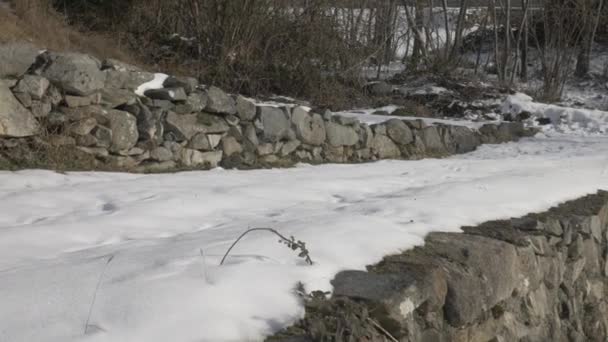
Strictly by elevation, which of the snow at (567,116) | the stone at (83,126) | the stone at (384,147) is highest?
the stone at (83,126)

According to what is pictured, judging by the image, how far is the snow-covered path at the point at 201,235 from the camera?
2.15 m

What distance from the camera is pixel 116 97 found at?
19.7ft

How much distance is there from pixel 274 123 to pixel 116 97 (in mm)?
1917

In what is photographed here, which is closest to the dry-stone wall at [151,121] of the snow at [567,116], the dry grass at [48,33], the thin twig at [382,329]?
the dry grass at [48,33]

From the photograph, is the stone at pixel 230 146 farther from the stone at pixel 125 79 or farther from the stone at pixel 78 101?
the stone at pixel 78 101

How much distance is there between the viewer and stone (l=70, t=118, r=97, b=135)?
18.7 feet

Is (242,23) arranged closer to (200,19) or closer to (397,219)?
(200,19)

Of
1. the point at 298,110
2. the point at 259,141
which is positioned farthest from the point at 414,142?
the point at 259,141

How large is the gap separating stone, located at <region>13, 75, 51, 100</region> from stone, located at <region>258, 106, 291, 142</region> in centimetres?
242

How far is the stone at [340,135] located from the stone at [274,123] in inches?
28.2

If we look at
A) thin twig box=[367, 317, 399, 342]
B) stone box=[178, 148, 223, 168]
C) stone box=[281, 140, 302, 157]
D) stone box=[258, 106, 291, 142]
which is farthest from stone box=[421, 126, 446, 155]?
thin twig box=[367, 317, 399, 342]

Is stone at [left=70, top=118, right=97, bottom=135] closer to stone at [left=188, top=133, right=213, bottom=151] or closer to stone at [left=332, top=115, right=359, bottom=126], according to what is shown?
stone at [left=188, top=133, right=213, bottom=151]

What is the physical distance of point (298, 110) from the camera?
768 cm

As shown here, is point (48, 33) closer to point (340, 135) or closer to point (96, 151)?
point (96, 151)
